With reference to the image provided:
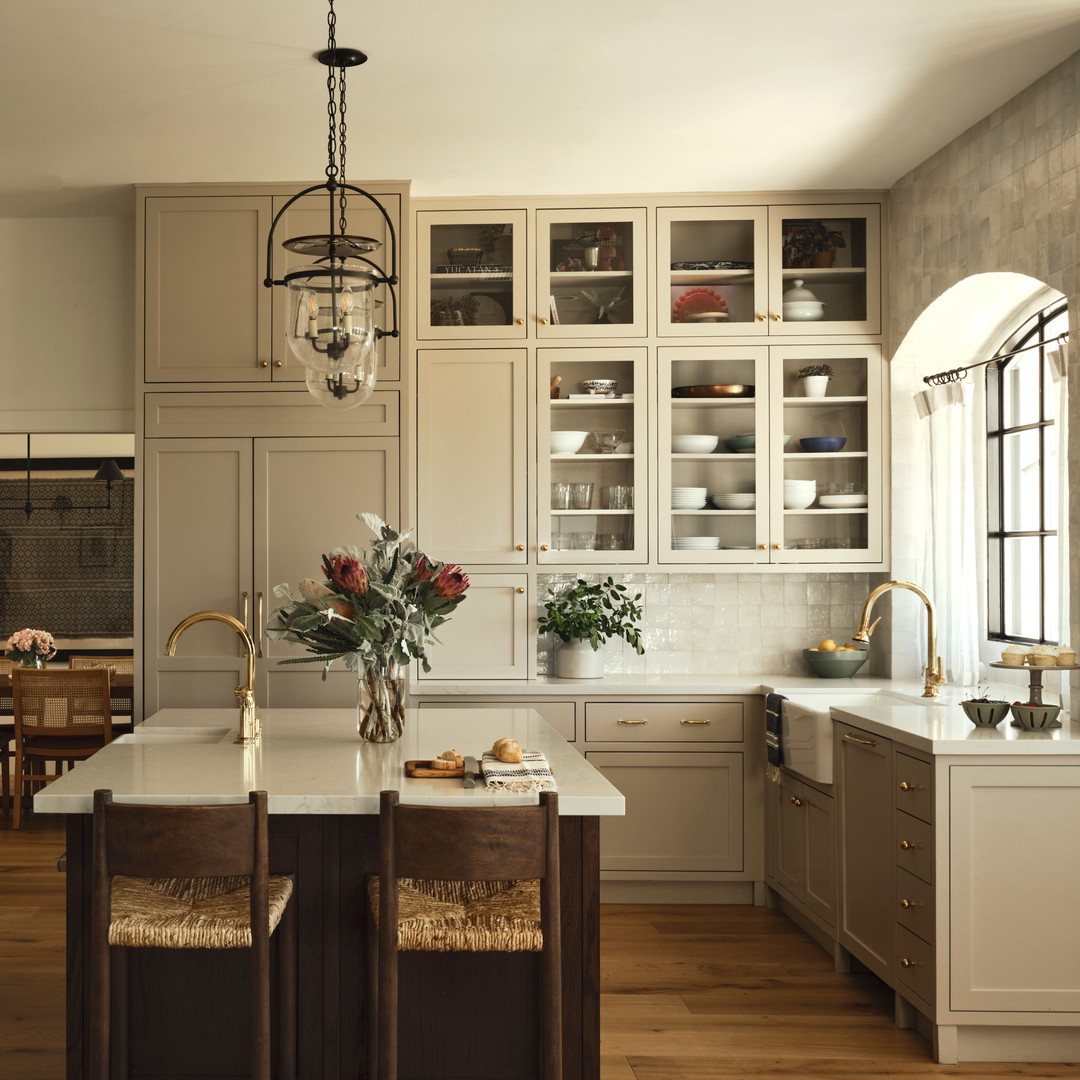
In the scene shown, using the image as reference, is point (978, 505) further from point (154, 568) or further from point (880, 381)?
point (154, 568)

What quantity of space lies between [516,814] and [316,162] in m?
2.98

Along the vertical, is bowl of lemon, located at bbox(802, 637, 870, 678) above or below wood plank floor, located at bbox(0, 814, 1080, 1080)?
above

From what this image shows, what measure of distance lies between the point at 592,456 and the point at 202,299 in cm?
170

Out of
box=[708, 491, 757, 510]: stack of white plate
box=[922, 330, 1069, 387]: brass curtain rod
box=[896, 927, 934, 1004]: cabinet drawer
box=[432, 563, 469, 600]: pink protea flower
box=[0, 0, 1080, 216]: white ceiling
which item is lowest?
box=[896, 927, 934, 1004]: cabinet drawer

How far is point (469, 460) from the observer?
4625 mm

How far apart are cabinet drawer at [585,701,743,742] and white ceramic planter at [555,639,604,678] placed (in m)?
0.18

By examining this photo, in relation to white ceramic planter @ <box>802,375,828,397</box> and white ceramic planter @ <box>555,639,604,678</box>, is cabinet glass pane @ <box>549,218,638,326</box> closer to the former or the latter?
white ceramic planter @ <box>802,375,828,397</box>

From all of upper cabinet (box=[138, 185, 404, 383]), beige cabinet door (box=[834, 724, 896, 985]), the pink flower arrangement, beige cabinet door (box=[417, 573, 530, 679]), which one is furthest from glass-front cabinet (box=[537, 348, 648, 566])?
the pink flower arrangement

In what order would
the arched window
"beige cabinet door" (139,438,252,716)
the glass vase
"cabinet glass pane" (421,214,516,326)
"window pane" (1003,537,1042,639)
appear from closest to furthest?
the glass vase, the arched window, "window pane" (1003,537,1042,639), "beige cabinet door" (139,438,252,716), "cabinet glass pane" (421,214,516,326)

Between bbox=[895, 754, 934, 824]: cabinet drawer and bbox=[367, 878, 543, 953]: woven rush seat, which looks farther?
bbox=[895, 754, 934, 824]: cabinet drawer

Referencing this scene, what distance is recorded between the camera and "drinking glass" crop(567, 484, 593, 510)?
185 inches

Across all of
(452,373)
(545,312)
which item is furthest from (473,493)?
(545,312)

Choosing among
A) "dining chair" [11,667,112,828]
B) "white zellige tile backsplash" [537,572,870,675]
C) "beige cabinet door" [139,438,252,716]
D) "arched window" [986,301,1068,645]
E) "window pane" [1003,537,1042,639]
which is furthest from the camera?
"dining chair" [11,667,112,828]

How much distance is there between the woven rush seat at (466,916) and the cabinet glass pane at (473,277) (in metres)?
2.79
